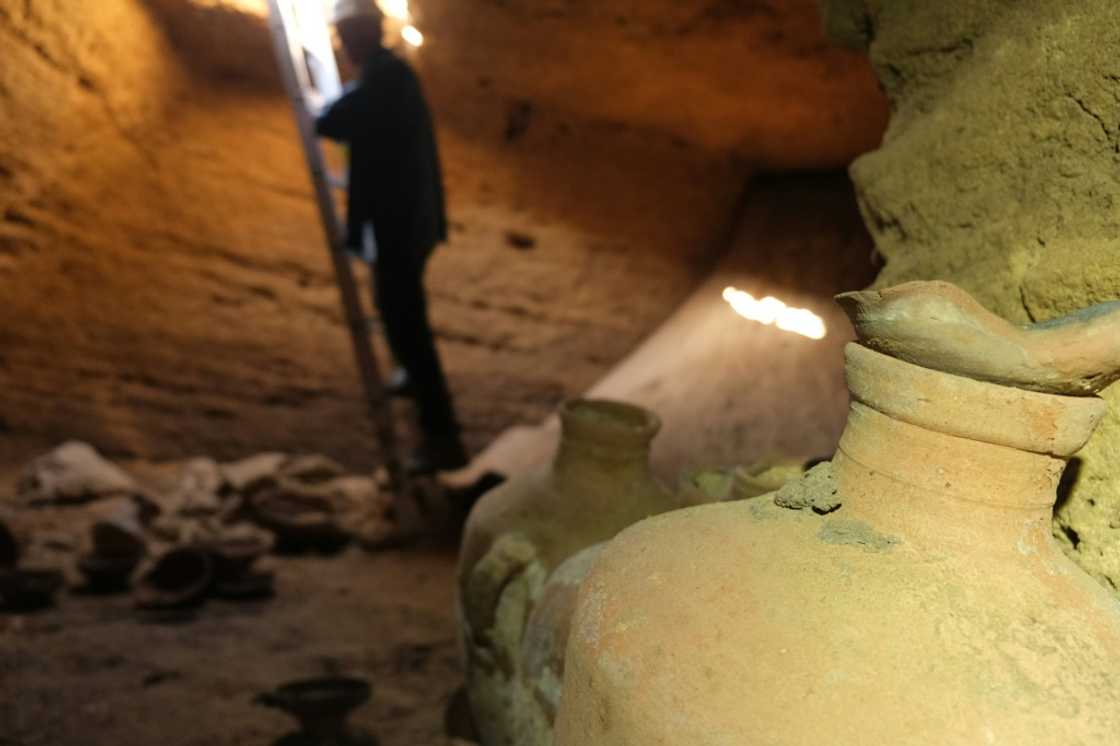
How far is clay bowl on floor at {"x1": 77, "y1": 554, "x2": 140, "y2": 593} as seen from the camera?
10.8 ft

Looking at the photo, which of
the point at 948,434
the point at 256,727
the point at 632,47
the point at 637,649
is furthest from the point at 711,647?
the point at 632,47

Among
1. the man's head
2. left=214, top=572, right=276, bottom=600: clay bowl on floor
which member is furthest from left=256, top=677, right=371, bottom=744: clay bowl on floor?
the man's head

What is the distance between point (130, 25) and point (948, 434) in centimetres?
392

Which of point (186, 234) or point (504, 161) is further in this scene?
point (504, 161)

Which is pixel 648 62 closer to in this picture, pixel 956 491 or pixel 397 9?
pixel 397 9

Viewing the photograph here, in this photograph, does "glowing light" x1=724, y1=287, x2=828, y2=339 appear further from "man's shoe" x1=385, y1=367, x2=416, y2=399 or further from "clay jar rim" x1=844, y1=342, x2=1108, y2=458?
"clay jar rim" x1=844, y1=342, x2=1108, y2=458

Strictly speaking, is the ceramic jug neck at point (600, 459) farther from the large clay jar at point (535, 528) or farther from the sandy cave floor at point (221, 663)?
the sandy cave floor at point (221, 663)

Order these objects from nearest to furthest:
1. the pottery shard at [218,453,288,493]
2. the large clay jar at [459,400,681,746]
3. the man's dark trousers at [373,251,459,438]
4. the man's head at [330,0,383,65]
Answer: the large clay jar at [459,400,681,746]
the man's head at [330,0,383,65]
the man's dark trousers at [373,251,459,438]
the pottery shard at [218,453,288,493]

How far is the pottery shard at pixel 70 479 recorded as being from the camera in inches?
155

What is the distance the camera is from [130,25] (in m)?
3.47

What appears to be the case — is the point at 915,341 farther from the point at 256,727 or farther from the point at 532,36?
the point at 532,36

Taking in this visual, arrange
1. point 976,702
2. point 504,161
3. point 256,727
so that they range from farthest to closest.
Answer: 1. point 504,161
2. point 256,727
3. point 976,702

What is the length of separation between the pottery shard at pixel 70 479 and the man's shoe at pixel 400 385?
4.83 ft

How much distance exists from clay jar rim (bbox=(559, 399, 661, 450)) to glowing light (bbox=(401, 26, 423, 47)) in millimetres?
2832
